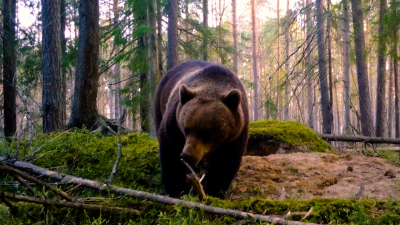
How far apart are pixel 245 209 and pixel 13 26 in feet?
43.8

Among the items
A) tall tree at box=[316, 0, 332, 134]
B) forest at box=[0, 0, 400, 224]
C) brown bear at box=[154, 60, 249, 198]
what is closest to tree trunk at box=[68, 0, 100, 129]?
forest at box=[0, 0, 400, 224]

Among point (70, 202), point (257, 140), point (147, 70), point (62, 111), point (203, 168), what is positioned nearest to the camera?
point (70, 202)

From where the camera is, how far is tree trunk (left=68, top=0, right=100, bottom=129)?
7.91 meters

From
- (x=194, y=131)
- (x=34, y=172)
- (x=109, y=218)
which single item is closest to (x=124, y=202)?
(x=109, y=218)

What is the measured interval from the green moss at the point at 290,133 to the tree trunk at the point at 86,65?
4.32 meters

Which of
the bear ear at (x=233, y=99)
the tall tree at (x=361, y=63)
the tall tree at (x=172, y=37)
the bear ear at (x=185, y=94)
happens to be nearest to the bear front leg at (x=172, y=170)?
the bear ear at (x=185, y=94)

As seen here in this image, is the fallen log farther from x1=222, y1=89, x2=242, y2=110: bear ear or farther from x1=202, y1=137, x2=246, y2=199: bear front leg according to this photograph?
x1=222, y1=89, x2=242, y2=110: bear ear

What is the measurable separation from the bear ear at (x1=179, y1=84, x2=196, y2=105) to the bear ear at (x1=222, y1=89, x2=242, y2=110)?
15.4 inches

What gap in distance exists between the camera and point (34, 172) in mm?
3607

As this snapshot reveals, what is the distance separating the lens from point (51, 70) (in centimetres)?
916

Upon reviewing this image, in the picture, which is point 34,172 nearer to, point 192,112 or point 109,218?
point 109,218

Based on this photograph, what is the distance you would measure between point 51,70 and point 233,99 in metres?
7.46

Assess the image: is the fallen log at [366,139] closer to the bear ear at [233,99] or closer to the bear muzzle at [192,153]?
the bear ear at [233,99]

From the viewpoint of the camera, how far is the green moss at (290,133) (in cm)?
698
